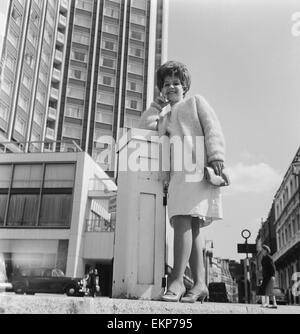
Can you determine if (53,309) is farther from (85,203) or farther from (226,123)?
(85,203)

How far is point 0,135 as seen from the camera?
24.8 m

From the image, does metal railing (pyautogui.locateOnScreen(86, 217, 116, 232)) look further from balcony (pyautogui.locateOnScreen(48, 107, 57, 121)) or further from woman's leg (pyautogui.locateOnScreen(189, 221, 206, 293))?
woman's leg (pyautogui.locateOnScreen(189, 221, 206, 293))

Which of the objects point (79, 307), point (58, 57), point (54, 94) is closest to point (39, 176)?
point (54, 94)

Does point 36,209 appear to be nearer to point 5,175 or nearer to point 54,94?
point 5,175

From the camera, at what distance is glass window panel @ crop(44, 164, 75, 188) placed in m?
20.8

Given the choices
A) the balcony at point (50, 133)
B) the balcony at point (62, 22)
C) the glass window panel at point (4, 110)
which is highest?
the balcony at point (62, 22)

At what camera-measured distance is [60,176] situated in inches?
823

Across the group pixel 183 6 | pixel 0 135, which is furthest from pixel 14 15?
pixel 183 6

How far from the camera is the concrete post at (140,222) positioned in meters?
2.81

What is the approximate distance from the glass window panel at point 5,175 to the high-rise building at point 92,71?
848 cm

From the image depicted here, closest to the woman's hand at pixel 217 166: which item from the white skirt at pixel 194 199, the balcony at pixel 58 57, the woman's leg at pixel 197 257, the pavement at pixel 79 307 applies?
the white skirt at pixel 194 199

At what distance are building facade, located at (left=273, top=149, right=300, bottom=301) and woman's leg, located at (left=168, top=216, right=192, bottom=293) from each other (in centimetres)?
2255

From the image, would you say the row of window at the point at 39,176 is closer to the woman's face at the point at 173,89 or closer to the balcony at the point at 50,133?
the balcony at the point at 50,133

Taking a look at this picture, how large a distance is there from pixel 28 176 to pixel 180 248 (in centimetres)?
1912
